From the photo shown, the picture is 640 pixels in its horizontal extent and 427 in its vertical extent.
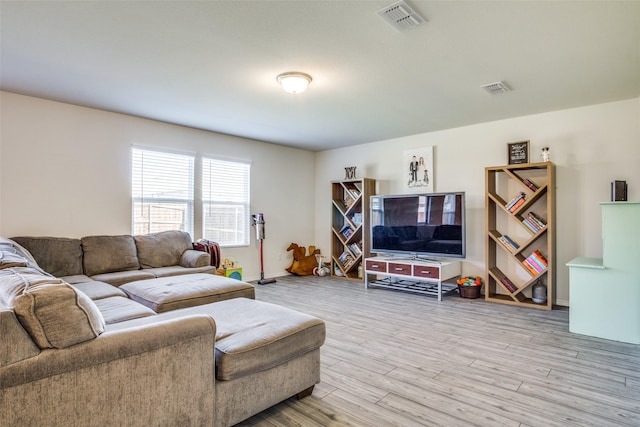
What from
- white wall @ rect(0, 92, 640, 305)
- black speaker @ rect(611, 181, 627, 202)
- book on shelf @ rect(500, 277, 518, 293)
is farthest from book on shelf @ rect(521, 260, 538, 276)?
black speaker @ rect(611, 181, 627, 202)

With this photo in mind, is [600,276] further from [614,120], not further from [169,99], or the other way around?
[169,99]

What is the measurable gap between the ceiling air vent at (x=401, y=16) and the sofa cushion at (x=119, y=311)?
8.27 ft

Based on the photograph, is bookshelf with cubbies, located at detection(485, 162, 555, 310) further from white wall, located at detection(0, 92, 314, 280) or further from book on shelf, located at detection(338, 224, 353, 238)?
white wall, located at detection(0, 92, 314, 280)

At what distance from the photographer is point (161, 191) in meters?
4.96

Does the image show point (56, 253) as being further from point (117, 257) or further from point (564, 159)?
point (564, 159)

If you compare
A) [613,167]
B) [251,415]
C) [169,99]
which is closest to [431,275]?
[613,167]

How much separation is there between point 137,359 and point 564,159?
16.3 feet

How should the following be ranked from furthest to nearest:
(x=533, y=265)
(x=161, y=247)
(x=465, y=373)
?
(x=161, y=247), (x=533, y=265), (x=465, y=373)

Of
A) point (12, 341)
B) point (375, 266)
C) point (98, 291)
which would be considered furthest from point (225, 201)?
point (12, 341)

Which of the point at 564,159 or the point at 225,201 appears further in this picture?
the point at 225,201

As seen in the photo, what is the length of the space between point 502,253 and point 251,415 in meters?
4.20

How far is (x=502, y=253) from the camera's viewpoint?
4844 millimetres

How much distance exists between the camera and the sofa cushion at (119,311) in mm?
2187

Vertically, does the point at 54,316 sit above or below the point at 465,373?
above
